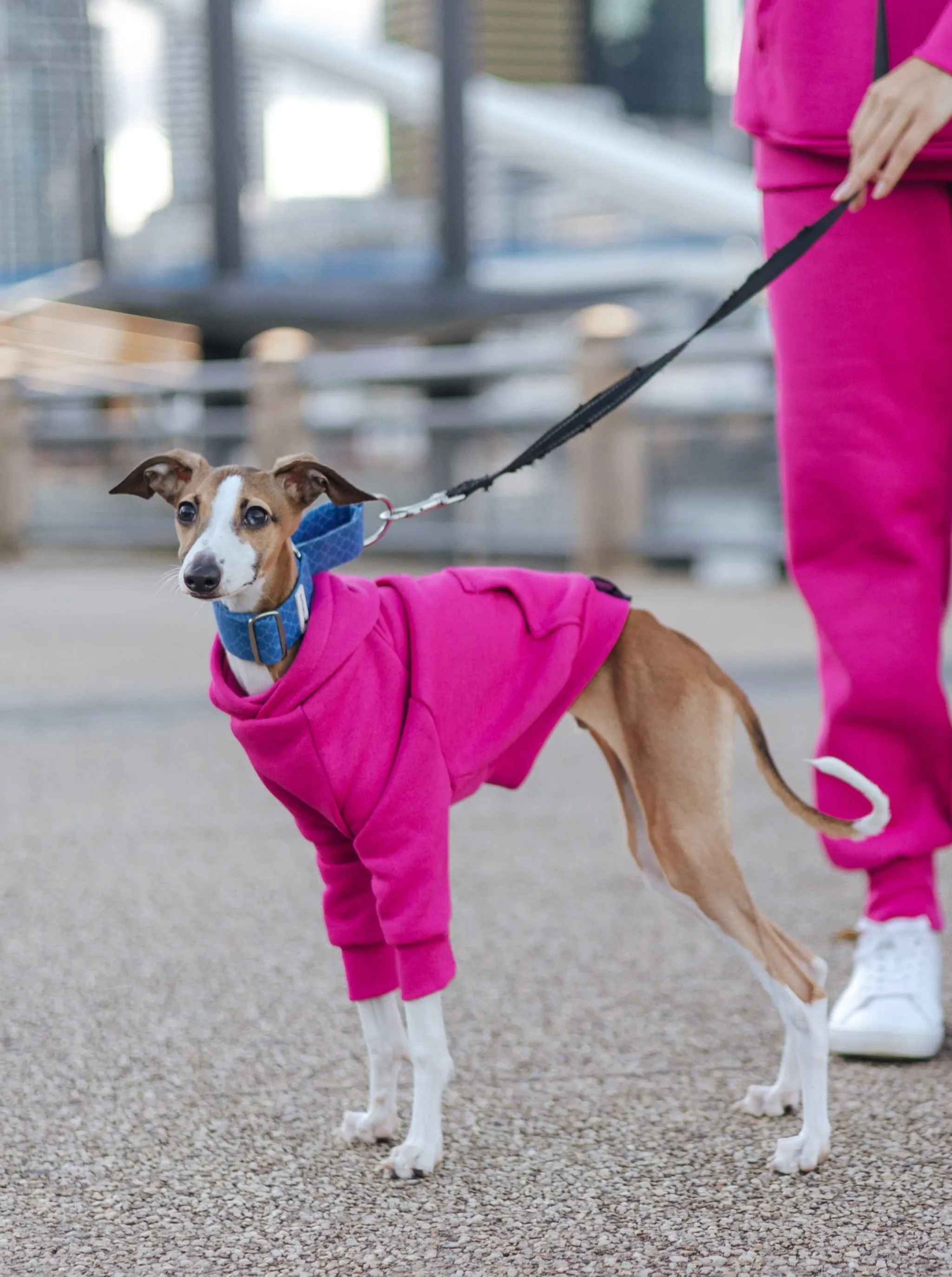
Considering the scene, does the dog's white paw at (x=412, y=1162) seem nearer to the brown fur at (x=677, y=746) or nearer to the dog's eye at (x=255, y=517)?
the brown fur at (x=677, y=746)

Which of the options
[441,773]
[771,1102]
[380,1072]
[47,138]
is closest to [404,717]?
[441,773]

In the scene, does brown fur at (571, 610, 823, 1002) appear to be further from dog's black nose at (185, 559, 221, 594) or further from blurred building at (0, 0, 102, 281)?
blurred building at (0, 0, 102, 281)

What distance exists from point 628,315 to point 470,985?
24.4ft

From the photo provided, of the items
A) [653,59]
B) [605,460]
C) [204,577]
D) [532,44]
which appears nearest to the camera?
[204,577]

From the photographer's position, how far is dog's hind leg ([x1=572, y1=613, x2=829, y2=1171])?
2.20 m

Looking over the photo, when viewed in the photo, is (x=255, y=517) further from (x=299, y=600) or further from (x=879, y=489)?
(x=879, y=489)

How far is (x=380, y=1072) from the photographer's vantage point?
7.40 feet

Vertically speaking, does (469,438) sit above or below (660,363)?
below

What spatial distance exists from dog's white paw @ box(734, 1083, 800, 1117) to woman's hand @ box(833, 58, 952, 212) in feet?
4.58

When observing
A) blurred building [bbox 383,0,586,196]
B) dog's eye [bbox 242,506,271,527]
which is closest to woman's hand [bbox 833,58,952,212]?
dog's eye [bbox 242,506,271,527]

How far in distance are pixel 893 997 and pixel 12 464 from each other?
12056mm

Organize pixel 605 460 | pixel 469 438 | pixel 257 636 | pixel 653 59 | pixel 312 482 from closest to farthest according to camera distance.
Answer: pixel 257 636 < pixel 312 482 < pixel 605 460 < pixel 469 438 < pixel 653 59

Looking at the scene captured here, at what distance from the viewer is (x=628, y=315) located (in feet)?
32.1

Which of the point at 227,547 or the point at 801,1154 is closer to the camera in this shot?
the point at 227,547
